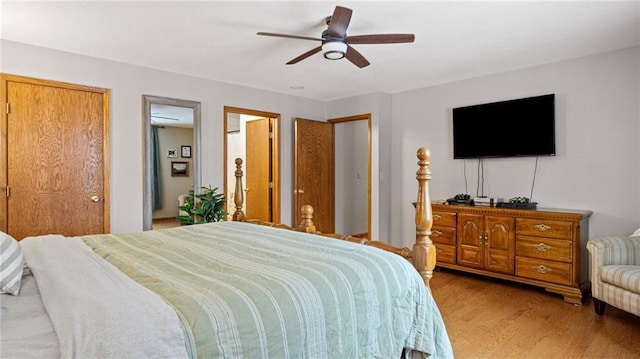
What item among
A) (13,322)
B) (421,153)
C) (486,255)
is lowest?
(486,255)

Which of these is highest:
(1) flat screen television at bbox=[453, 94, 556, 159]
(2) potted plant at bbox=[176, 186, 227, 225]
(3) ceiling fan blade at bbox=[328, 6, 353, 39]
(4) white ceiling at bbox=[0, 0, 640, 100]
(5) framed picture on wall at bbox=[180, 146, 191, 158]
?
(4) white ceiling at bbox=[0, 0, 640, 100]

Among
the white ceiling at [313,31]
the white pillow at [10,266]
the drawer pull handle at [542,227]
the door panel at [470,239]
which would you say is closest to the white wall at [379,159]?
the white ceiling at [313,31]

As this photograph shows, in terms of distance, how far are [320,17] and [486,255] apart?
2914 mm

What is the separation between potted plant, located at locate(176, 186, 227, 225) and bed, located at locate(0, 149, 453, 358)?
2.00 meters

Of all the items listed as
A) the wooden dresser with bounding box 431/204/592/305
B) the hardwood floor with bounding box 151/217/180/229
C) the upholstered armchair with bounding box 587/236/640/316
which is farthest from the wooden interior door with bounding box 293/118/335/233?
the upholstered armchair with bounding box 587/236/640/316

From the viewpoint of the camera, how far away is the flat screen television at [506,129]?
3.78m

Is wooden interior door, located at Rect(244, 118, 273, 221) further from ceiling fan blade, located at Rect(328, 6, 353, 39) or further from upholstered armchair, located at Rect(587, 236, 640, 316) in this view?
upholstered armchair, located at Rect(587, 236, 640, 316)

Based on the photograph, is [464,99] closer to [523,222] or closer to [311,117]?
[523,222]

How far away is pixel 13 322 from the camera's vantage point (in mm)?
1027

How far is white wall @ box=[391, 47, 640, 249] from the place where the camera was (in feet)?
11.1

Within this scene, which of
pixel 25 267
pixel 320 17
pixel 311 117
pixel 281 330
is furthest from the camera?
pixel 311 117

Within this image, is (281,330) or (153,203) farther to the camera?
(153,203)

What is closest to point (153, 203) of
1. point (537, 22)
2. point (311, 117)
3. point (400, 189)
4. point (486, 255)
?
point (311, 117)

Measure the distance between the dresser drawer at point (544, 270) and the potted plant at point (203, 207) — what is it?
3207 millimetres
